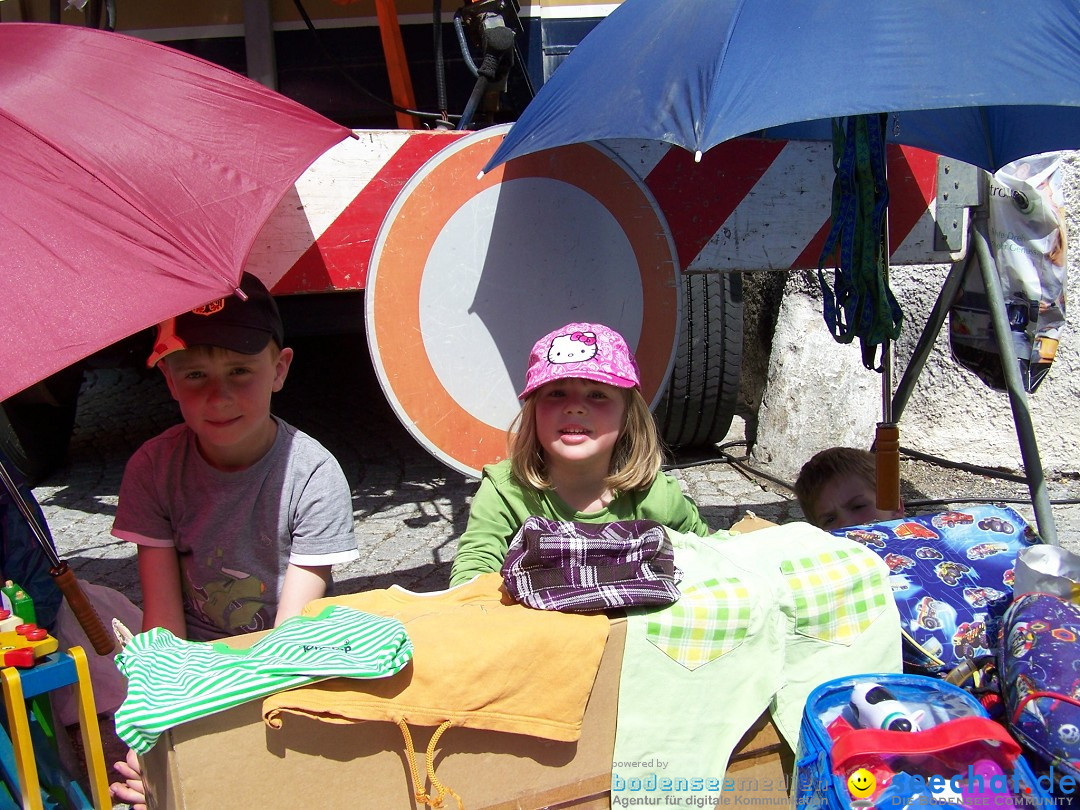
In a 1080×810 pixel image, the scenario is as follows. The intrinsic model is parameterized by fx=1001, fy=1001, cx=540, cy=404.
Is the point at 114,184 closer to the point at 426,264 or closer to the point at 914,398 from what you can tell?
the point at 426,264

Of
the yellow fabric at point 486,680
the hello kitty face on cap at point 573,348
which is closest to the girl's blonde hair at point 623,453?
the hello kitty face on cap at point 573,348

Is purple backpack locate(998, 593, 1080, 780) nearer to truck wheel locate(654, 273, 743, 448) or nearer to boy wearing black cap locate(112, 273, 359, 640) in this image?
boy wearing black cap locate(112, 273, 359, 640)

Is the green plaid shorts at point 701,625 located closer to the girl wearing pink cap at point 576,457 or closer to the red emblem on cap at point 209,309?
the girl wearing pink cap at point 576,457

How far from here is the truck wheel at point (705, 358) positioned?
4379 mm

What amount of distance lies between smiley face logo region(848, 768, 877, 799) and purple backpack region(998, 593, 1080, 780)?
1.00 ft

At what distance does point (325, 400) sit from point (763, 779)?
445cm

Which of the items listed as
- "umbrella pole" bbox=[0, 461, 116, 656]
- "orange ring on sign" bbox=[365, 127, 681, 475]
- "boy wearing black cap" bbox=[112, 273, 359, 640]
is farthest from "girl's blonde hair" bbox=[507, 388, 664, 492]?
"umbrella pole" bbox=[0, 461, 116, 656]

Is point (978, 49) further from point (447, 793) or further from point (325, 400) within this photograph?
point (325, 400)

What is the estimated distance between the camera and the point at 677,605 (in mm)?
1708

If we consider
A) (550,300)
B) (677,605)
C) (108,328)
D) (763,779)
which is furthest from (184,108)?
(763,779)

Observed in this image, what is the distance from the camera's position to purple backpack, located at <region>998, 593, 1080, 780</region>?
1593 millimetres

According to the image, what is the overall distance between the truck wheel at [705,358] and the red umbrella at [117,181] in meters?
2.45

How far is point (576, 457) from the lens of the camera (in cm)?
211

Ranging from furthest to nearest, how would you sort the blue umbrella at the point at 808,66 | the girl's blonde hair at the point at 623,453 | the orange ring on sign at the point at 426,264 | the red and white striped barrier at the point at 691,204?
the red and white striped barrier at the point at 691,204, the orange ring on sign at the point at 426,264, the girl's blonde hair at the point at 623,453, the blue umbrella at the point at 808,66
